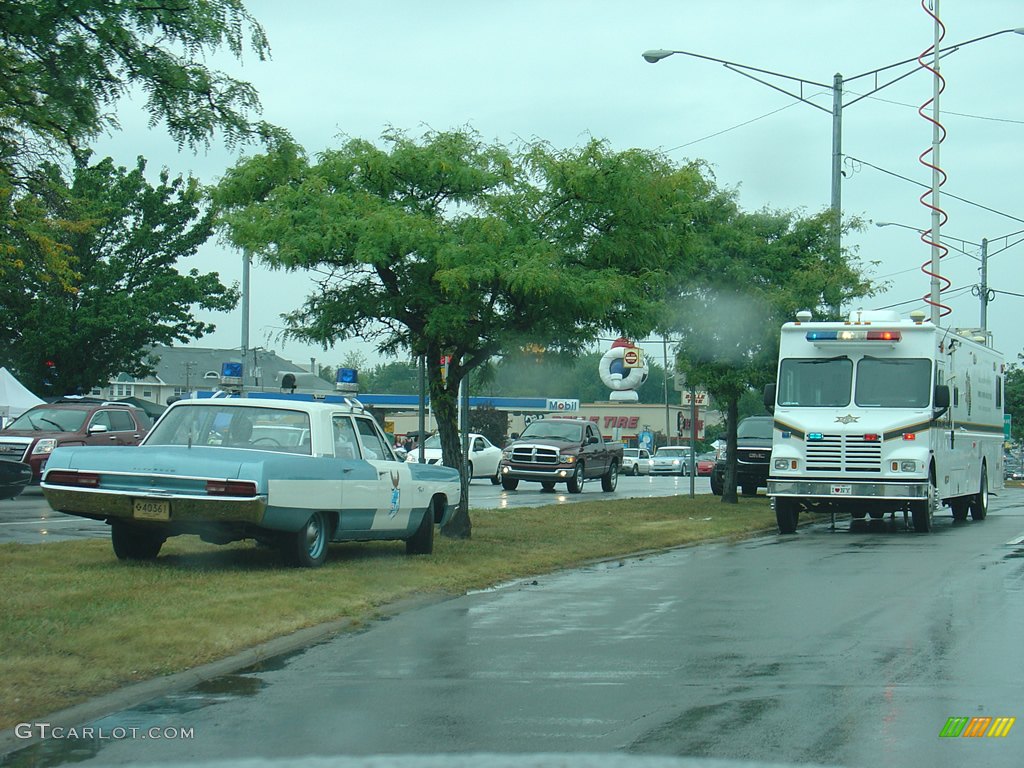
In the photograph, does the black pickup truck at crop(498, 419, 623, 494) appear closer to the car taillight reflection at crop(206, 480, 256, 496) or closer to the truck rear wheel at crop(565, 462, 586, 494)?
the truck rear wheel at crop(565, 462, 586, 494)

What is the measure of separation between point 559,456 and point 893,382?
13425mm

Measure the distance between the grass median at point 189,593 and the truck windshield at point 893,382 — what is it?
407 centimetres

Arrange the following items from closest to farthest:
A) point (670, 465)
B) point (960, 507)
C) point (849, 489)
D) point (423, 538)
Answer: point (423, 538) < point (849, 489) < point (960, 507) < point (670, 465)

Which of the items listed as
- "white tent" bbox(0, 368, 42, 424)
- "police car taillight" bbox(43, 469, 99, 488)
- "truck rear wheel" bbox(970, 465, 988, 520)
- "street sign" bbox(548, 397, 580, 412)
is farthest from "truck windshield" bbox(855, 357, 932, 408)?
"street sign" bbox(548, 397, 580, 412)

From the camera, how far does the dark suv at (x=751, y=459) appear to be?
3159 centimetres

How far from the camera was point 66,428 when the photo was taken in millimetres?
26656

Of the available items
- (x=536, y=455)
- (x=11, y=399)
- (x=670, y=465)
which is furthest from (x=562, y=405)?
(x=11, y=399)

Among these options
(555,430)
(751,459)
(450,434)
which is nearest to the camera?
(450,434)

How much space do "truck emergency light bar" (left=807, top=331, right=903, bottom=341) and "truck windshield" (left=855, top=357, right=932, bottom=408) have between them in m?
0.34

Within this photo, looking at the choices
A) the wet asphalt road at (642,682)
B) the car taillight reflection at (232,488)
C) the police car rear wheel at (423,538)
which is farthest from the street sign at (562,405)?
the car taillight reflection at (232,488)

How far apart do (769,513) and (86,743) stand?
19840 mm

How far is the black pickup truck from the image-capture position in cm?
3353

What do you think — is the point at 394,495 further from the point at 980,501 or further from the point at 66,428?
the point at 980,501

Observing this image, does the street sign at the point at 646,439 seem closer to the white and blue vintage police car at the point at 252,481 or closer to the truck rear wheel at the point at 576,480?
the truck rear wheel at the point at 576,480
